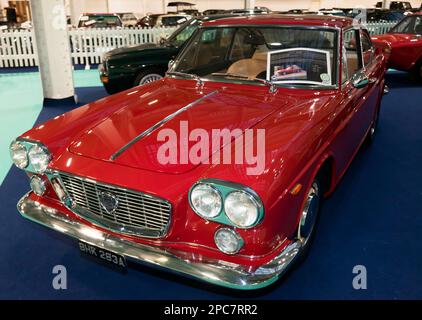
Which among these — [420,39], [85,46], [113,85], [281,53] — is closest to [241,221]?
[281,53]

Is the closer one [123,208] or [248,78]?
[123,208]

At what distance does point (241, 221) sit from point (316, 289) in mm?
944

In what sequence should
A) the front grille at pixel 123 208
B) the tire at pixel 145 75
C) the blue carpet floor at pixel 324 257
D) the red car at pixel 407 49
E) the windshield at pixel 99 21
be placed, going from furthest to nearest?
1. the windshield at pixel 99 21
2. the red car at pixel 407 49
3. the tire at pixel 145 75
4. the blue carpet floor at pixel 324 257
5. the front grille at pixel 123 208

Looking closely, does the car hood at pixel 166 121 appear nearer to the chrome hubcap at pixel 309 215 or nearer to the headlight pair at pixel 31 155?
the headlight pair at pixel 31 155

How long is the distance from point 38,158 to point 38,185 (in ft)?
0.60

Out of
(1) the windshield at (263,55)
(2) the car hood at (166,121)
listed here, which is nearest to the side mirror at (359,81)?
(1) the windshield at (263,55)

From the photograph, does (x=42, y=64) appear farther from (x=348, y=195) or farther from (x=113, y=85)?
(x=348, y=195)

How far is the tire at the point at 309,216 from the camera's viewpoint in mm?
2336

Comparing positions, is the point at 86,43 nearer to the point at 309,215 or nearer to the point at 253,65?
the point at 253,65

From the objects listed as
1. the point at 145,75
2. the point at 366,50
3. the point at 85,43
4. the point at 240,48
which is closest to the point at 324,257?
the point at 240,48

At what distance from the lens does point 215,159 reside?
2139 mm

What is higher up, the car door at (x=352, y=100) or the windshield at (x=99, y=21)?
the windshield at (x=99, y=21)

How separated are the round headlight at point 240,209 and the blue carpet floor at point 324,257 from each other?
15.4 inches

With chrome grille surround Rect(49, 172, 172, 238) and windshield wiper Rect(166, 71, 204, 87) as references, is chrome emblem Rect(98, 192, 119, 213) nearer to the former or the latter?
chrome grille surround Rect(49, 172, 172, 238)
